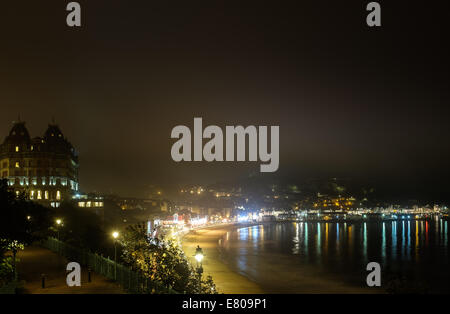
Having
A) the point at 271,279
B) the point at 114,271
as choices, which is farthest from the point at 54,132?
the point at 114,271

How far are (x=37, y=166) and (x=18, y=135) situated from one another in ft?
32.4

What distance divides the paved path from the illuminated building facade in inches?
2592

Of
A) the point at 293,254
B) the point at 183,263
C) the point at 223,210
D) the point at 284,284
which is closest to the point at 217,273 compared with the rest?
the point at 284,284

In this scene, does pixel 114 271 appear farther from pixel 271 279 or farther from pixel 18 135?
pixel 18 135

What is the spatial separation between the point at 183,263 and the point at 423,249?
58544mm

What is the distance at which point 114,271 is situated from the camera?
20.9m

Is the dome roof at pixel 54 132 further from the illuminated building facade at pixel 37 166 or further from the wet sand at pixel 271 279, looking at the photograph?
the wet sand at pixel 271 279

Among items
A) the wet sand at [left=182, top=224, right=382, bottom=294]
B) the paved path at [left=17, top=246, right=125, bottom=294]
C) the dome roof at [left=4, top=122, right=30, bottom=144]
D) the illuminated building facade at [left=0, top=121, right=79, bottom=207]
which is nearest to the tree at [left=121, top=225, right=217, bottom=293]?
the paved path at [left=17, top=246, right=125, bottom=294]

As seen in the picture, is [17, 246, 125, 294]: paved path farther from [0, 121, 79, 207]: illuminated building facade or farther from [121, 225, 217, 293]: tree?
[0, 121, 79, 207]: illuminated building facade

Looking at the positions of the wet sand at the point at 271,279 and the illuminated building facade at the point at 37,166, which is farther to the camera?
the illuminated building facade at the point at 37,166

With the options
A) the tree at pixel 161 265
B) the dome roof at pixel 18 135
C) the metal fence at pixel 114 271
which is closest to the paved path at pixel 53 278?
the metal fence at pixel 114 271

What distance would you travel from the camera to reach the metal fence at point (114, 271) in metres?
16.6

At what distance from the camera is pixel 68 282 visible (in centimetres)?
2088
